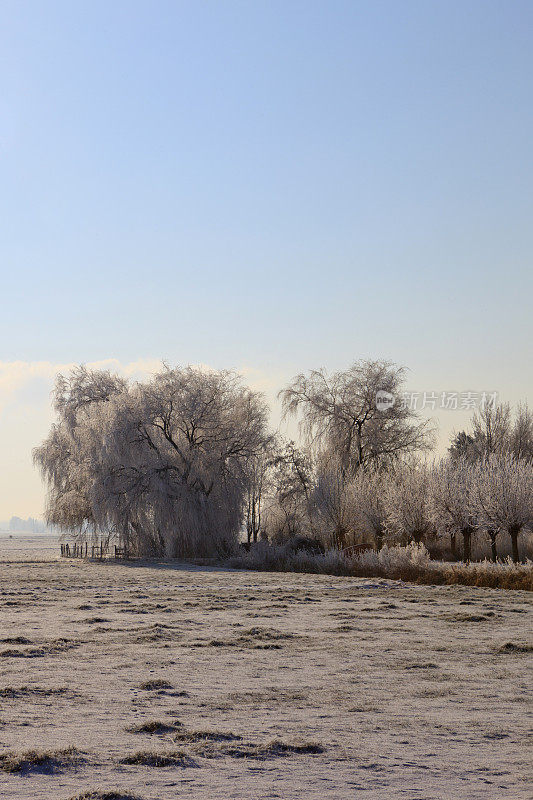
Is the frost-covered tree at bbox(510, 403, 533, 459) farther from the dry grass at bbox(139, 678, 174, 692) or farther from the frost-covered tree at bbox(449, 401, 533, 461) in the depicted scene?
the dry grass at bbox(139, 678, 174, 692)

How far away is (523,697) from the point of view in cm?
1093

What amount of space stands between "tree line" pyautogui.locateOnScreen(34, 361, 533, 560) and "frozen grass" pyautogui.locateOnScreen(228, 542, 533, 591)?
2.98 m

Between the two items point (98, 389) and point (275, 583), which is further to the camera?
point (98, 389)

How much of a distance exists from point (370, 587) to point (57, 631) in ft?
46.6

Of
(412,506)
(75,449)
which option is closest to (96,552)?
(75,449)

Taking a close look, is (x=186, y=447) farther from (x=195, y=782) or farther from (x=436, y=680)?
(x=195, y=782)

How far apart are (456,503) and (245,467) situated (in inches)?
527

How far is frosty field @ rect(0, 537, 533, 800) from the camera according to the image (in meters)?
7.66

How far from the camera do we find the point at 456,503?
129 feet

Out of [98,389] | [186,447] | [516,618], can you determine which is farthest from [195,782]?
[98,389]

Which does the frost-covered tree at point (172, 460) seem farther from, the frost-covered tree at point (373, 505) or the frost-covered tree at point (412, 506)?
the frost-covered tree at point (412, 506)

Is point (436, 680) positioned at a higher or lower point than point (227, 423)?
lower

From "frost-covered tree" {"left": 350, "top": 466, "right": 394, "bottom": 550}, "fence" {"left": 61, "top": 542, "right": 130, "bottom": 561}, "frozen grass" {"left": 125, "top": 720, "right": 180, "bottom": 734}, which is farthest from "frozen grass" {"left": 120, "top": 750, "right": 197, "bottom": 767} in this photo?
"fence" {"left": 61, "top": 542, "right": 130, "bottom": 561}

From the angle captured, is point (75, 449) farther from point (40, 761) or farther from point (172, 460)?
point (40, 761)
